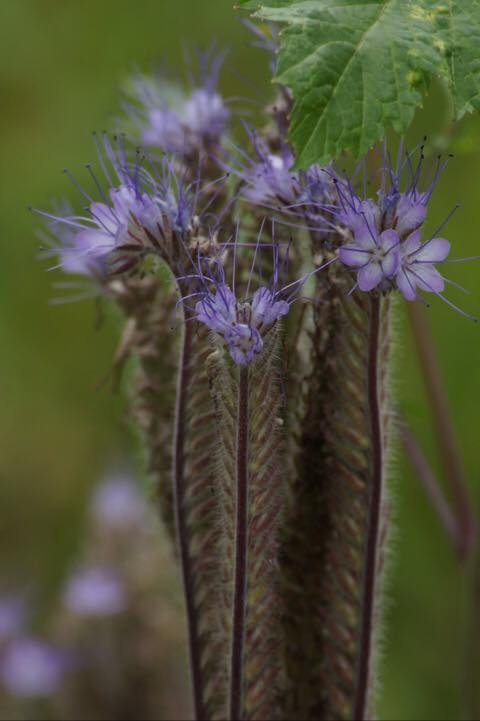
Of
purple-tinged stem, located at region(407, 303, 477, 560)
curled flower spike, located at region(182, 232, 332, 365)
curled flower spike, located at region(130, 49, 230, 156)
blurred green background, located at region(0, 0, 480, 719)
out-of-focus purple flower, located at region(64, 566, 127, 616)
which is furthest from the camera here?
blurred green background, located at region(0, 0, 480, 719)

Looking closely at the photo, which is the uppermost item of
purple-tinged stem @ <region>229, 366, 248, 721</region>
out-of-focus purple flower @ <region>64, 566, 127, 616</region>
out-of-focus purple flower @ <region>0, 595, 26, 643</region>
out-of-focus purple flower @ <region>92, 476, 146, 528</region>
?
out-of-focus purple flower @ <region>92, 476, 146, 528</region>

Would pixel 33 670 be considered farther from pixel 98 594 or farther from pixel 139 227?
pixel 139 227

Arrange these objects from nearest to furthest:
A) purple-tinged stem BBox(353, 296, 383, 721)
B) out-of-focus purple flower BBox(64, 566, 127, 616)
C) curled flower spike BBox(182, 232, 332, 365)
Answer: curled flower spike BBox(182, 232, 332, 365), purple-tinged stem BBox(353, 296, 383, 721), out-of-focus purple flower BBox(64, 566, 127, 616)

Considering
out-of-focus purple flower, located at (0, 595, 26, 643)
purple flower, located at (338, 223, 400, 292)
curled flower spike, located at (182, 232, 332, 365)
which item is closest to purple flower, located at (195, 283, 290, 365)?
curled flower spike, located at (182, 232, 332, 365)

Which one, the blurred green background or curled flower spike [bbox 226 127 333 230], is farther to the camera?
the blurred green background

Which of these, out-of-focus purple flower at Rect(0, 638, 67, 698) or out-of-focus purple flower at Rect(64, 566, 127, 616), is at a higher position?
out-of-focus purple flower at Rect(64, 566, 127, 616)

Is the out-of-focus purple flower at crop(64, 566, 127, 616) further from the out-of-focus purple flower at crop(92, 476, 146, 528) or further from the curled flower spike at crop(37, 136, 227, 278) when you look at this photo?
the curled flower spike at crop(37, 136, 227, 278)
